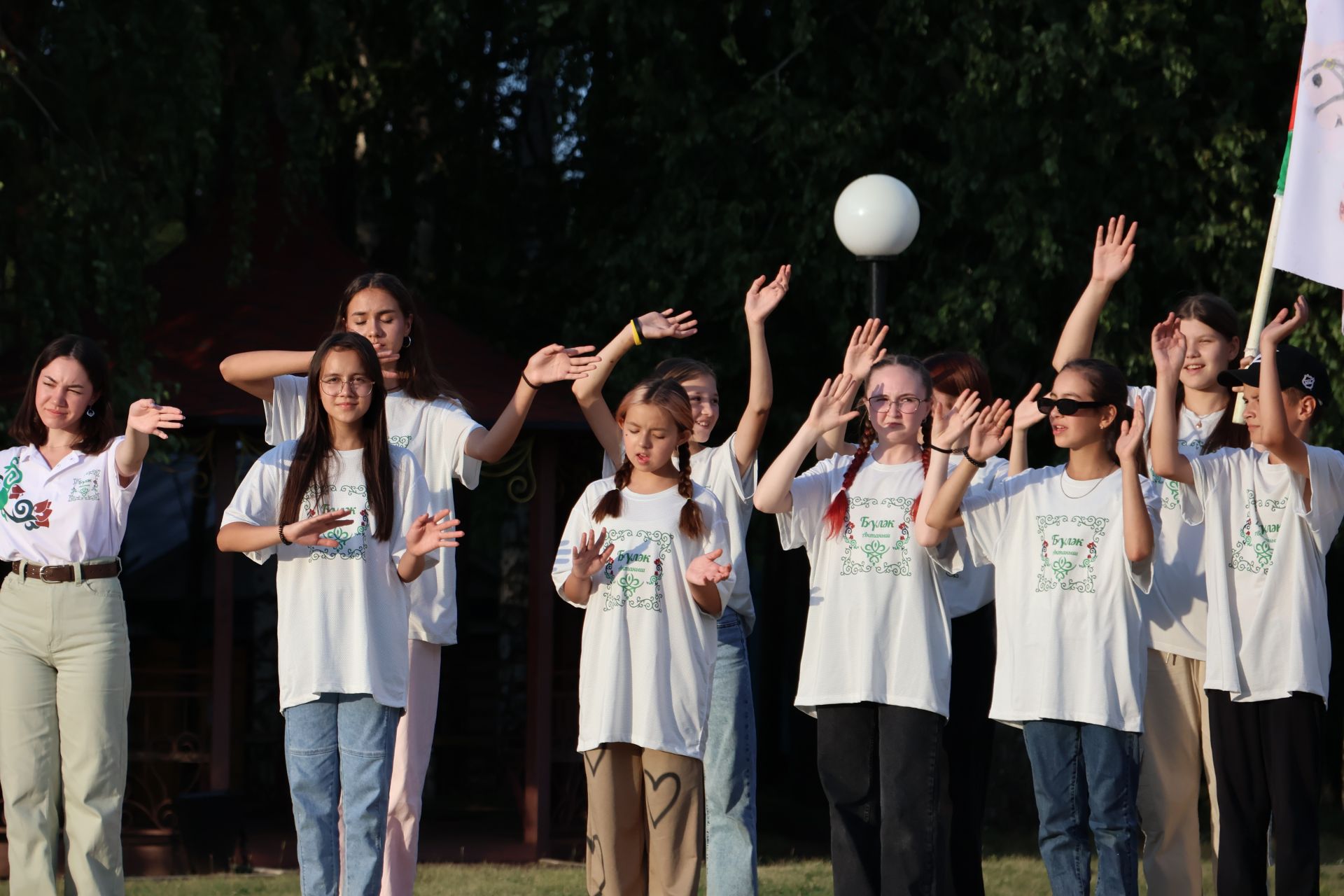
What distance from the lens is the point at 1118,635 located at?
5.20 meters

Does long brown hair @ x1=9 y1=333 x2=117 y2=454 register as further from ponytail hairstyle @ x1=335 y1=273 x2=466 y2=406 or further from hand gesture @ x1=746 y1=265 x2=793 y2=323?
hand gesture @ x1=746 y1=265 x2=793 y2=323

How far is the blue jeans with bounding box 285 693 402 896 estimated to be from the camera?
4.93m

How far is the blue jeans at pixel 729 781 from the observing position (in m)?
5.66

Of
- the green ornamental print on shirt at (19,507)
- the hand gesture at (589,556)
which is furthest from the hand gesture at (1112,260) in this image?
the green ornamental print on shirt at (19,507)

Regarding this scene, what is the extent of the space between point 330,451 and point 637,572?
0.98 meters

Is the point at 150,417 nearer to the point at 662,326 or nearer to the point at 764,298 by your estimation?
the point at 662,326

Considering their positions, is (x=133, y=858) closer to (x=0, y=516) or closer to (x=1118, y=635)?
(x=0, y=516)

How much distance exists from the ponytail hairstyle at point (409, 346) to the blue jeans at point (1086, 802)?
7.15 ft

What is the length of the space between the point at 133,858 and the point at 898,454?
5332 millimetres

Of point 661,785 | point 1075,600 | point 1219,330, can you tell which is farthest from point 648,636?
point 1219,330

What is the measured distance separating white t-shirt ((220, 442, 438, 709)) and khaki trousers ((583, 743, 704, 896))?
66cm

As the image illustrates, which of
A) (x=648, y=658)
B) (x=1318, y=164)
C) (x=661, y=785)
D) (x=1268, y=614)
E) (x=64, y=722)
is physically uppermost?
(x=1318, y=164)

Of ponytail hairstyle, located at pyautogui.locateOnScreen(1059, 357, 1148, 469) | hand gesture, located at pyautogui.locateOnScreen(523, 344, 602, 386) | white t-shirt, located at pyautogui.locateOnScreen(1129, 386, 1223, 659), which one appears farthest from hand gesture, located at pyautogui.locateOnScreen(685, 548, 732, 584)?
white t-shirt, located at pyautogui.locateOnScreen(1129, 386, 1223, 659)

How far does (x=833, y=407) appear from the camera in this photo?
5301 millimetres
